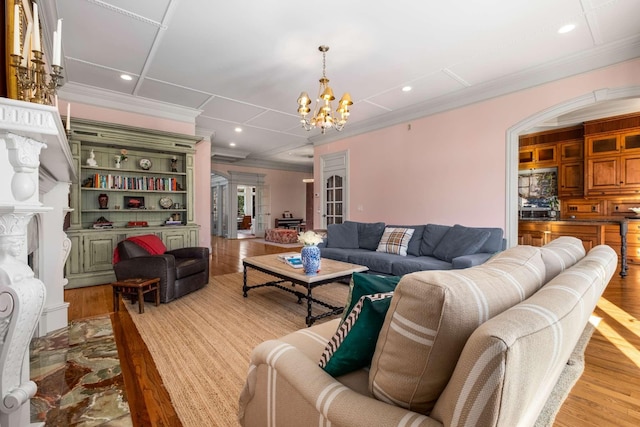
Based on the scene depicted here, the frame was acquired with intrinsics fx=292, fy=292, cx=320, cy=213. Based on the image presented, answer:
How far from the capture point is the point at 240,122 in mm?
6000

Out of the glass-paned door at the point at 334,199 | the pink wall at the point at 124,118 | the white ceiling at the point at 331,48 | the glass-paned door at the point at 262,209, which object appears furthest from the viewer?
the glass-paned door at the point at 262,209

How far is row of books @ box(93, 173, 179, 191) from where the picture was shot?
4539mm

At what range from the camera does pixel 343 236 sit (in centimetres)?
482

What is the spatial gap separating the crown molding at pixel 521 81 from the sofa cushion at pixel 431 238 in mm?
1964

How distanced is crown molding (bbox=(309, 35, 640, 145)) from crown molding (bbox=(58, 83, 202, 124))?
11.0 ft

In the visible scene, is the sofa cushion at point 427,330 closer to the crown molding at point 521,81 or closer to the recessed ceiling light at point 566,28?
the recessed ceiling light at point 566,28

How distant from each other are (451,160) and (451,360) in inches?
173

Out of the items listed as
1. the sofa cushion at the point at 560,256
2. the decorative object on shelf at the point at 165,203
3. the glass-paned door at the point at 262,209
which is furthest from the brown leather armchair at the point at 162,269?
the glass-paned door at the point at 262,209

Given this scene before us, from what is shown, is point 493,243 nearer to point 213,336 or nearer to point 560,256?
point 560,256

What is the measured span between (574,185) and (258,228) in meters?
9.12

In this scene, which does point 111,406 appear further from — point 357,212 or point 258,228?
point 258,228

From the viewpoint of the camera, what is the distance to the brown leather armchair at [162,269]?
330 centimetres

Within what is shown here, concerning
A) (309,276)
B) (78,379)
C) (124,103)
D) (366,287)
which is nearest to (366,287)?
(366,287)

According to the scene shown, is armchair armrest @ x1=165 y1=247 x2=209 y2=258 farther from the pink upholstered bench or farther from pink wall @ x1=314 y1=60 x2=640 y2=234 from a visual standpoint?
the pink upholstered bench
